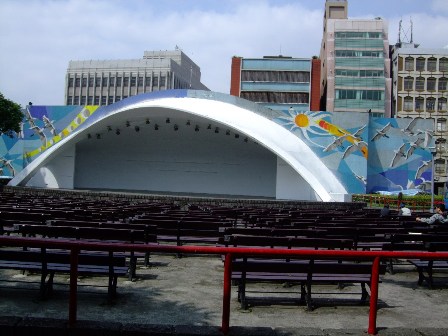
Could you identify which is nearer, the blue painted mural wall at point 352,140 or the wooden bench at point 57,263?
the wooden bench at point 57,263

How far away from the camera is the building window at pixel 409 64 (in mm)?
56938

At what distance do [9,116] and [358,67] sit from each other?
41.3 m

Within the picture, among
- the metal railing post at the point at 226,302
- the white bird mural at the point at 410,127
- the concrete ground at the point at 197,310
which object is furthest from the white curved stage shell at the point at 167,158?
the metal railing post at the point at 226,302

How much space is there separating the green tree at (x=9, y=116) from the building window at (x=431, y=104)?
45355 mm

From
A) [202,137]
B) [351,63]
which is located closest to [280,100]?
[351,63]

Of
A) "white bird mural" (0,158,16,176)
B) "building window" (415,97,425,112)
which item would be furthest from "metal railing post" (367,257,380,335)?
"building window" (415,97,425,112)

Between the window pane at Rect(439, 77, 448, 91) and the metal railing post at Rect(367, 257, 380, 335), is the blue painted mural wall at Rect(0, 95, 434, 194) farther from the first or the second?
the metal railing post at Rect(367, 257, 380, 335)

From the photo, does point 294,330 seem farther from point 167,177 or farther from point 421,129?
point 421,129

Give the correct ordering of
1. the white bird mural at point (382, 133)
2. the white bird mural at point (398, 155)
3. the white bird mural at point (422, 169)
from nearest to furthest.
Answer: the white bird mural at point (382, 133)
the white bird mural at point (398, 155)
the white bird mural at point (422, 169)

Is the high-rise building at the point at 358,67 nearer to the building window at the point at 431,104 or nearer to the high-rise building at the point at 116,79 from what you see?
the building window at the point at 431,104

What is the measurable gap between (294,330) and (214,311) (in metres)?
1.06

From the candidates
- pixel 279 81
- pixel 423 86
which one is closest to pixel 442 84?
pixel 423 86

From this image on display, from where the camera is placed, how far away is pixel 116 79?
95.4 m

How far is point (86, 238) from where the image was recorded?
6.58 metres
